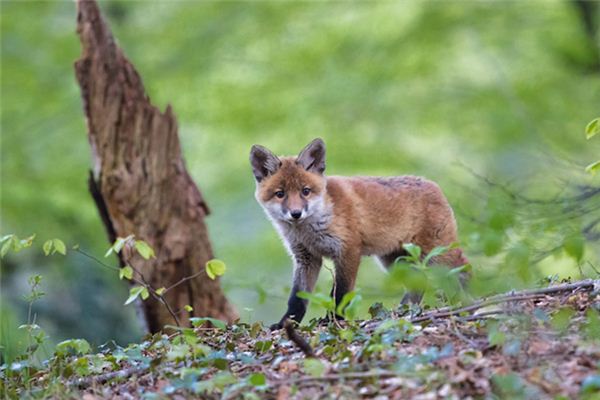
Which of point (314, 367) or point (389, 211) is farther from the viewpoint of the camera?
point (389, 211)

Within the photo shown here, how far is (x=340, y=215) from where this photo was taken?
665 cm

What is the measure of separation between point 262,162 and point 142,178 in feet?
5.41

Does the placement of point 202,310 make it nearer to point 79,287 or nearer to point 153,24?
point 79,287

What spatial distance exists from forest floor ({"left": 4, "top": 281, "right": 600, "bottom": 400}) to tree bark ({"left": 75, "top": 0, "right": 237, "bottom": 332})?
2993 mm

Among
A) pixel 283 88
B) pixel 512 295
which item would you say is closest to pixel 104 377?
pixel 512 295

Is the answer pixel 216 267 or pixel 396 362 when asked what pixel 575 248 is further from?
pixel 216 267

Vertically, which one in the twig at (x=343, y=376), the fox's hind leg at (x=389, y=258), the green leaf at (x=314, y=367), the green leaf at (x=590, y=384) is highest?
the fox's hind leg at (x=389, y=258)

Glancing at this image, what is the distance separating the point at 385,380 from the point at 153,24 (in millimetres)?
11278

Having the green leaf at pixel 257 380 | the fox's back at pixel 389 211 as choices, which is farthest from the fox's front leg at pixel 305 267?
the green leaf at pixel 257 380

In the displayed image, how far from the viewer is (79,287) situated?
45.0 ft

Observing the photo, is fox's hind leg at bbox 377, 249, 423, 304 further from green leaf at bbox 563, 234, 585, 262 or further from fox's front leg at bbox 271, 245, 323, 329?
green leaf at bbox 563, 234, 585, 262

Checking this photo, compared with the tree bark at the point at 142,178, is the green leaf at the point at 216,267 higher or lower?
lower

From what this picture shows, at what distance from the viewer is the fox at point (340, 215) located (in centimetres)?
660

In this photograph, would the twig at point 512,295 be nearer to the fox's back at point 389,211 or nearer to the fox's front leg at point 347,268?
the fox's front leg at point 347,268
